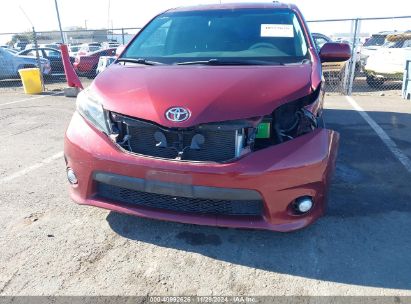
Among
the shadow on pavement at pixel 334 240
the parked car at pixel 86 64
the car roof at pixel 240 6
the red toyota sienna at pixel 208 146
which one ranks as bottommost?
the parked car at pixel 86 64

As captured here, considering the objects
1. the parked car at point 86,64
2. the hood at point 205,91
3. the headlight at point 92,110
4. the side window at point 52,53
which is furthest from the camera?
the side window at point 52,53

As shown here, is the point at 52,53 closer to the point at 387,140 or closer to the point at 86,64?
the point at 86,64

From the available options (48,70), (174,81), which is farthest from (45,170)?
(48,70)

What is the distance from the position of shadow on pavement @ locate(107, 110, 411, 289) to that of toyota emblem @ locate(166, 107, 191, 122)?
1.00m

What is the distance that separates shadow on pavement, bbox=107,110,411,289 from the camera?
2484mm

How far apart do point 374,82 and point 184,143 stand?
1032 cm

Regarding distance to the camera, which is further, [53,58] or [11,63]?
[53,58]

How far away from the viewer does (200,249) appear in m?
2.74

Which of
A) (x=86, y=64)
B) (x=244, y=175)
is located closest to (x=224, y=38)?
(x=244, y=175)

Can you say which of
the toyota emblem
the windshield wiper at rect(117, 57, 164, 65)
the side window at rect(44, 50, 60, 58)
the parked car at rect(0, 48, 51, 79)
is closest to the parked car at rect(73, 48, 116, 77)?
the side window at rect(44, 50, 60, 58)

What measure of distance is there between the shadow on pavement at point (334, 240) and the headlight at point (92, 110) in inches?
35.1

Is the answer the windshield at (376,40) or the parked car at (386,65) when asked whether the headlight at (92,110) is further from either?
the windshield at (376,40)

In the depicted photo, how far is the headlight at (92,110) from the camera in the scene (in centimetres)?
273

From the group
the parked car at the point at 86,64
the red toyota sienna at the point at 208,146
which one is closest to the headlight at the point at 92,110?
the red toyota sienna at the point at 208,146
